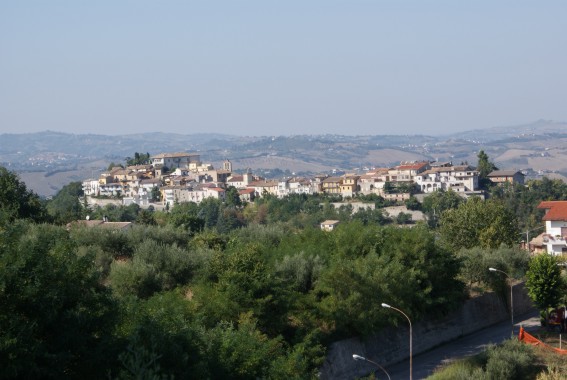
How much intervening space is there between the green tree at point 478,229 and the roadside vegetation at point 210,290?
0.07 metres

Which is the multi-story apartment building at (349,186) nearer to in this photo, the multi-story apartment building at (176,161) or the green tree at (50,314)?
the multi-story apartment building at (176,161)

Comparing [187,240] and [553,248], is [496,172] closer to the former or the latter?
[553,248]

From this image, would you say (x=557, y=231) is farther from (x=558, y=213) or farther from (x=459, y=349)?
(x=459, y=349)

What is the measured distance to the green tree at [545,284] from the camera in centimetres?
2828

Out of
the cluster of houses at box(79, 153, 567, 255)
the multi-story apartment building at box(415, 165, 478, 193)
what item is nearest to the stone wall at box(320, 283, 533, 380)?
the cluster of houses at box(79, 153, 567, 255)

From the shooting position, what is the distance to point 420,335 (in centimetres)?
2800

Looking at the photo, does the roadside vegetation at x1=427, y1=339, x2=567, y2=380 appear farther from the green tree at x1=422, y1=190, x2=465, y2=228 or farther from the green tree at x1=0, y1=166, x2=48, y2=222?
the green tree at x1=422, y1=190, x2=465, y2=228

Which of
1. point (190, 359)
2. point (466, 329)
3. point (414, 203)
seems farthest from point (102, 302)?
point (414, 203)

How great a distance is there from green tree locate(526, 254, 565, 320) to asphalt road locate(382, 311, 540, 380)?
1487mm

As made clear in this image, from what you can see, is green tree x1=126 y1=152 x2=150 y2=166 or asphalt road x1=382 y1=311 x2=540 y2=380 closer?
asphalt road x1=382 y1=311 x2=540 y2=380

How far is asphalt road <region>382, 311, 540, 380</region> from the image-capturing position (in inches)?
990

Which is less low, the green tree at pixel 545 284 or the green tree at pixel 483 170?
the green tree at pixel 545 284

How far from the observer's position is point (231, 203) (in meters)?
97.7

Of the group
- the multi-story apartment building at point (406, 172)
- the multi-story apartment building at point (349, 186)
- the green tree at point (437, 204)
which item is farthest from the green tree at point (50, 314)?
the multi-story apartment building at point (406, 172)
